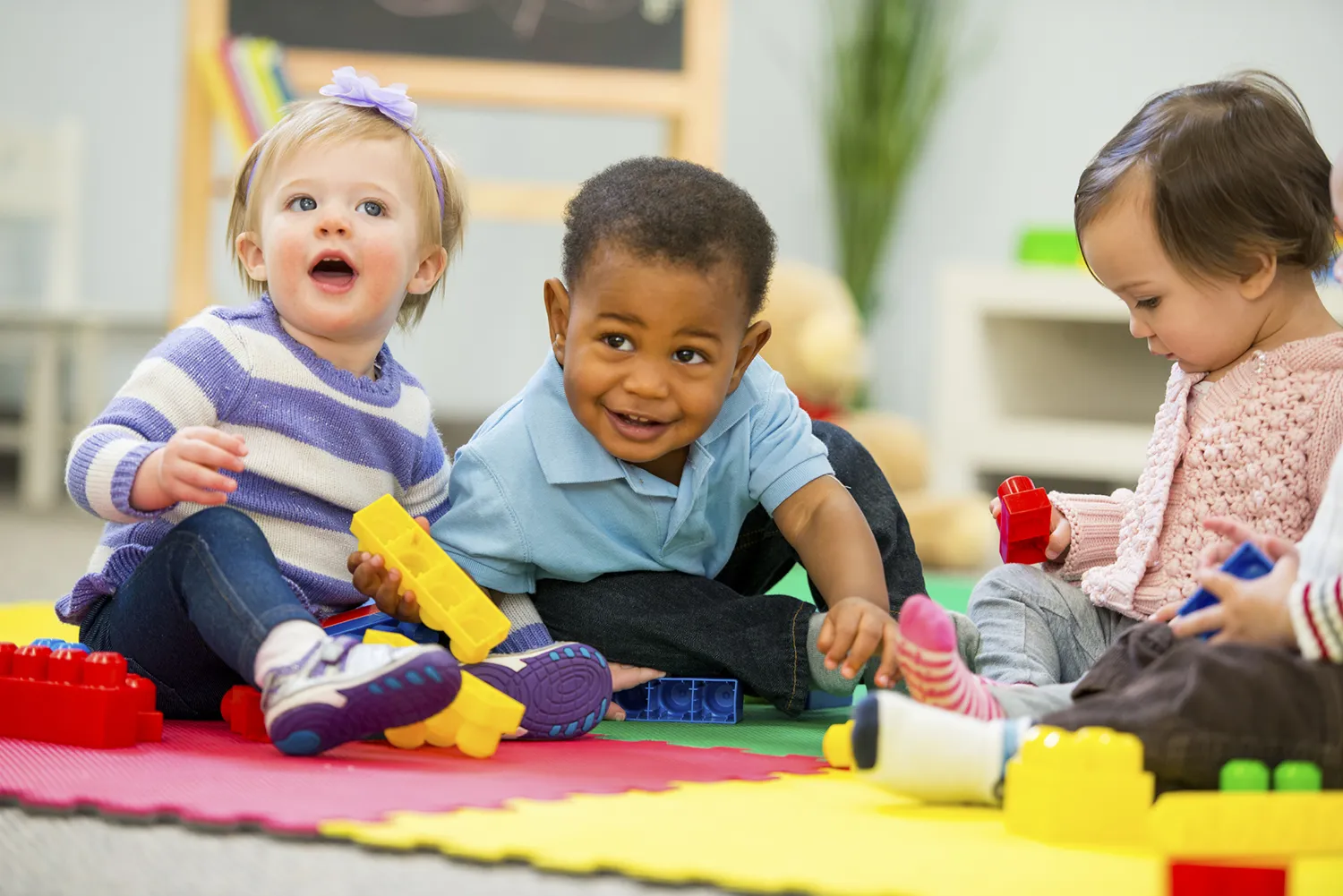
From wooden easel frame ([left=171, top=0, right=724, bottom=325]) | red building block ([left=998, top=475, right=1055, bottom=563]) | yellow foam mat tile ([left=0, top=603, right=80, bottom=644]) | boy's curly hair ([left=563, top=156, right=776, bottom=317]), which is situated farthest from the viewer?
wooden easel frame ([left=171, top=0, right=724, bottom=325])

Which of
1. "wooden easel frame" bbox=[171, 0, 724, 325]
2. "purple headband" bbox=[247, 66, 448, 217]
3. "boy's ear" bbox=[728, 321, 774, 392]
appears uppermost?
"wooden easel frame" bbox=[171, 0, 724, 325]

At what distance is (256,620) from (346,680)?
0.09 meters

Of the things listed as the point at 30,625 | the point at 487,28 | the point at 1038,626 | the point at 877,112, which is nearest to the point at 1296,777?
the point at 1038,626

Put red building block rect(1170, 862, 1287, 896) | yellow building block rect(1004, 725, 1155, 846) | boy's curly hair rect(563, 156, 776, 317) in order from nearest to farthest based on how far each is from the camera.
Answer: red building block rect(1170, 862, 1287, 896) < yellow building block rect(1004, 725, 1155, 846) < boy's curly hair rect(563, 156, 776, 317)

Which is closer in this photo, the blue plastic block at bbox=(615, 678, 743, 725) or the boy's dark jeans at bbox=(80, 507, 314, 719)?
the boy's dark jeans at bbox=(80, 507, 314, 719)

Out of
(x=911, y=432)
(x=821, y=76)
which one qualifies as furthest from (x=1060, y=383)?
(x=821, y=76)

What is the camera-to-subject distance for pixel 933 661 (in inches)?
33.5

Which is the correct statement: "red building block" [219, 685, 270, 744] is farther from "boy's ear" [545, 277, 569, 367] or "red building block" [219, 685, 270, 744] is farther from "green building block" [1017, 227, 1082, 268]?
"green building block" [1017, 227, 1082, 268]

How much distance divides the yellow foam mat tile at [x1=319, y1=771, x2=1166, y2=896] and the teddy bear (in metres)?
1.71

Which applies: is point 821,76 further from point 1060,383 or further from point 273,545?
point 273,545

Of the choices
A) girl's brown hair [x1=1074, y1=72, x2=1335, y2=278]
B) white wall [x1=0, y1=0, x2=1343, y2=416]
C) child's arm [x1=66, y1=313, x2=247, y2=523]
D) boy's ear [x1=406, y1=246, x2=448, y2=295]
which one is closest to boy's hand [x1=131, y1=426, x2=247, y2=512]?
child's arm [x1=66, y1=313, x2=247, y2=523]

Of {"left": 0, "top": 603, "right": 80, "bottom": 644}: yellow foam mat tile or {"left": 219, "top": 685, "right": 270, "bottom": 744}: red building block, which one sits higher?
{"left": 219, "top": 685, "right": 270, "bottom": 744}: red building block

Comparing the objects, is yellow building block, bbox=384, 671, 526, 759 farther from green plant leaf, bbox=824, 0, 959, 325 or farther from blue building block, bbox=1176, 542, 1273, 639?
green plant leaf, bbox=824, 0, 959, 325

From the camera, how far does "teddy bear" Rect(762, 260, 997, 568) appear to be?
2525 millimetres
